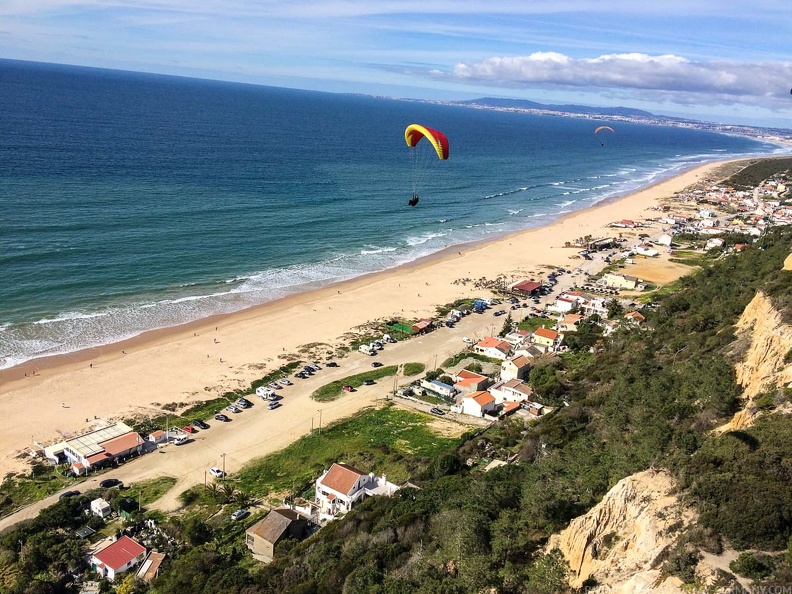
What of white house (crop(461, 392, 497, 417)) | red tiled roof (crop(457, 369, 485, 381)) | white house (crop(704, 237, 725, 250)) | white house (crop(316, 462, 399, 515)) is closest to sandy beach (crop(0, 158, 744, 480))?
red tiled roof (crop(457, 369, 485, 381))

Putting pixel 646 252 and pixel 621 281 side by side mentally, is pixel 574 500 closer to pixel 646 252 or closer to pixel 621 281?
pixel 621 281

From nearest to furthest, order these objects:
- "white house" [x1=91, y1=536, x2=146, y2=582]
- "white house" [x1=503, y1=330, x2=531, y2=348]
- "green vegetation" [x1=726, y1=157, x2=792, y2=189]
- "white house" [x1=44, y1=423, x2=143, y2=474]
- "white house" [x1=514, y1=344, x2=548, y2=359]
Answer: "white house" [x1=91, y1=536, x2=146, y2=582]
"white house" [x1=44, y1=423, x2=143, y2=474]
"white house" [x1=514, y1=344, x2=548, y2=359]
"white house" [x1=503, y1=330, x2=531, y2=348]
"green vegetation" [x1=726, y1=157, x2=792, y2=189]

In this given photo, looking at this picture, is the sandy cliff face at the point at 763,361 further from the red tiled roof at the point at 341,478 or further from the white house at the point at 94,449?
the white house at the point at 94,449

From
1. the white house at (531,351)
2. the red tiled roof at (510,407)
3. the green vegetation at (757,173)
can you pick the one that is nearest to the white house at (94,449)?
the red tiled roof at (510,407)

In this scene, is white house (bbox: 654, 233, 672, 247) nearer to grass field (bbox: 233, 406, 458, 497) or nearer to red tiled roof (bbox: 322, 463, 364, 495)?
grass field (bbox: 233, 406, 458, 497)

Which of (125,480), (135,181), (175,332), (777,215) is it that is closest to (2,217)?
(135,181)

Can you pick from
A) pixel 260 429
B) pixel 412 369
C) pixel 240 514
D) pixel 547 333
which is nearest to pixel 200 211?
pixel 412 369
